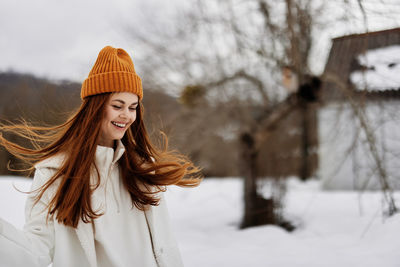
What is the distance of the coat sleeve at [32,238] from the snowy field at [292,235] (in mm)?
1571

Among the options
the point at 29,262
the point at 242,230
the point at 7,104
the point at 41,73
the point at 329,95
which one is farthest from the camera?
the point at 329,95

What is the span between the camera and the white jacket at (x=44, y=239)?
4.48 feet

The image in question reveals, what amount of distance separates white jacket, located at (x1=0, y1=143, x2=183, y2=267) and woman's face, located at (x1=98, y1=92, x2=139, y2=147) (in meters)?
0.10

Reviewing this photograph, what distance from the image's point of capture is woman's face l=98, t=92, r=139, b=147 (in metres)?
1.79

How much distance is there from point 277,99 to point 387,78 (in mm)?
2439

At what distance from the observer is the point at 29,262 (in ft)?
4.62

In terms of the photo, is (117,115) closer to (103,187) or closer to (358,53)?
(103,187)

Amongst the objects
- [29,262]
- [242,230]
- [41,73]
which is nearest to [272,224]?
[242,230]

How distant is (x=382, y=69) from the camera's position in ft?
10.9

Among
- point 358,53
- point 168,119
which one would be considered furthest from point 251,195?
point 358,53

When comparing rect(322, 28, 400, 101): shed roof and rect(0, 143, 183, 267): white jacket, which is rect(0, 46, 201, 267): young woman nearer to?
rect(0, 143, 183, 267): white jacket

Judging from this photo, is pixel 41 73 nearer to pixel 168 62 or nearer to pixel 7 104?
pixel 7 104

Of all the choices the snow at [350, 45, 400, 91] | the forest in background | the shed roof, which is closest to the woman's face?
the forest in background

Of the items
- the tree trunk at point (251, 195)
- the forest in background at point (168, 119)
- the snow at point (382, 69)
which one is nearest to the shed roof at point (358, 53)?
the snow at point (382, 69)
